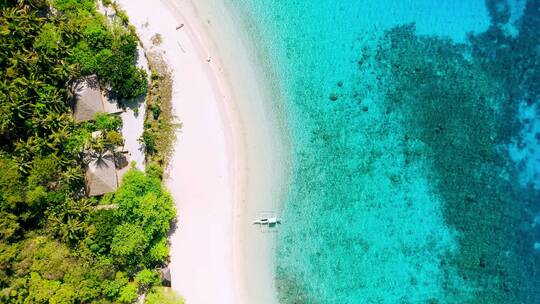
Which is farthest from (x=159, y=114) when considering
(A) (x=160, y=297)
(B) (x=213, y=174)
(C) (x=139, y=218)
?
(A) (x=160, y=297)

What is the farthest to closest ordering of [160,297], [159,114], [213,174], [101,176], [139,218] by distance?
[213,174]
[159,114]
[160,297]
[101,176]
[139,218]

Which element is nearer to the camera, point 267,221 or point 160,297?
point 160,297

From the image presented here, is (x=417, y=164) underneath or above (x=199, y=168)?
underneath

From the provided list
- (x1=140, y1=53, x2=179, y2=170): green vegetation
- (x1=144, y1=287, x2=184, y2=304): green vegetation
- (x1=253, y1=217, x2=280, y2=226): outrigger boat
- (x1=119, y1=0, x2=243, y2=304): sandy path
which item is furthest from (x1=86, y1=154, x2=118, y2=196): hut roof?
(x1=253, y1=217, x2=280, y2=226): outrigger boat

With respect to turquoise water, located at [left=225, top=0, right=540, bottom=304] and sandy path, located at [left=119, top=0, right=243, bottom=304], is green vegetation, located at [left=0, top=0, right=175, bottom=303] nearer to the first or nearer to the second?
sandy path, located at [left=119, top=0, right=243, bottom=304]

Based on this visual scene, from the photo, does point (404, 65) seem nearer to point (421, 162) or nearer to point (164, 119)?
point (421, 162)

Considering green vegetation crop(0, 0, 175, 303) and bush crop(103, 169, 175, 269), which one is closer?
green vegetation crop(0, 0, 175, 303)

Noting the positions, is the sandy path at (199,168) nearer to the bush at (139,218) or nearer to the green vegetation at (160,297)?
the green vegetation at (160,297)

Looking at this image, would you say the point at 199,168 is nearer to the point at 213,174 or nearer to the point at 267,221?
the point at 213,174
